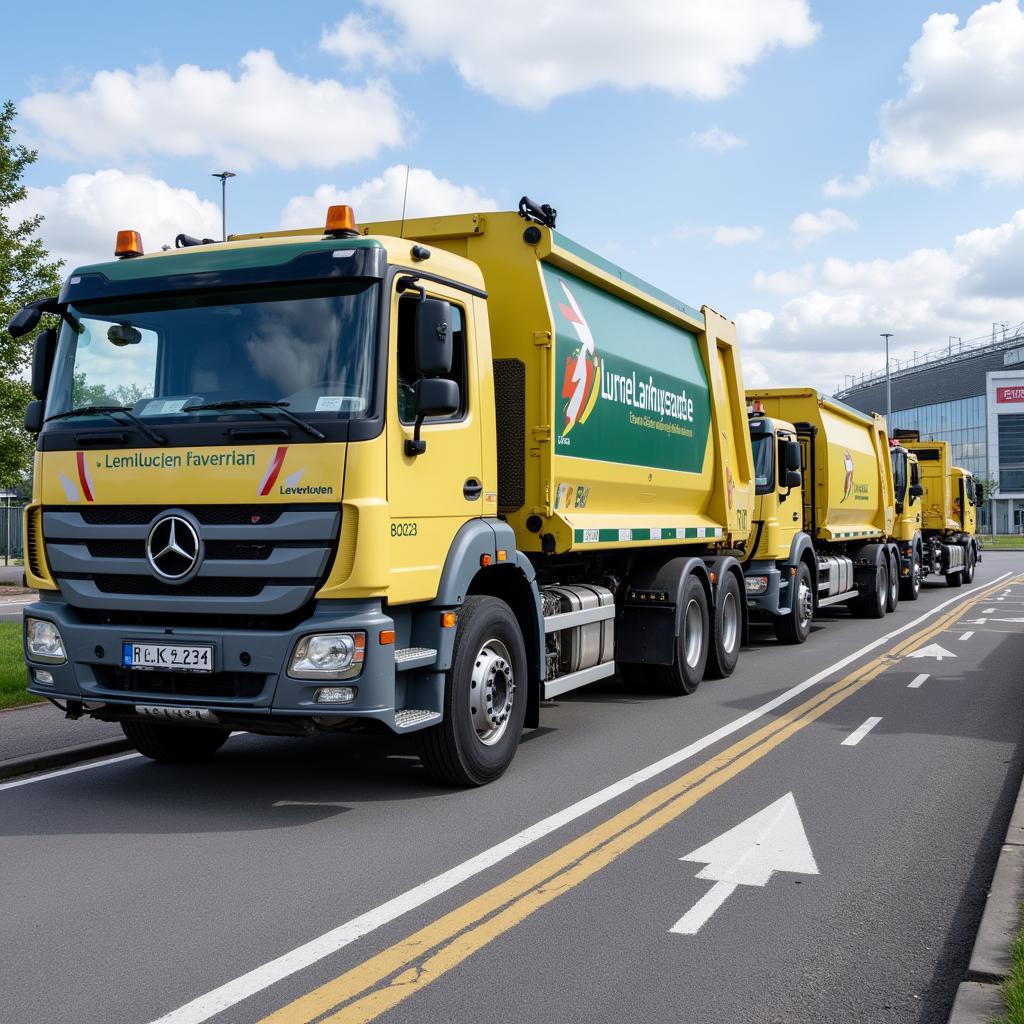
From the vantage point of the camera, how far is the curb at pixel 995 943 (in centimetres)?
367

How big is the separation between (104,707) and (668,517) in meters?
5.69

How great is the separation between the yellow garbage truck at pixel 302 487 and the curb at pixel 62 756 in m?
0.63

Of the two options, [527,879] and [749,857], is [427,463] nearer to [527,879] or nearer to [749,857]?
[527,879]

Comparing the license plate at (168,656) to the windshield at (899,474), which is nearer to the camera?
the license plate at (168,656)

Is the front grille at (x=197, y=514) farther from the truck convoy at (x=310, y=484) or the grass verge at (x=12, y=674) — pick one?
the grass verge at (x=12, y=674)

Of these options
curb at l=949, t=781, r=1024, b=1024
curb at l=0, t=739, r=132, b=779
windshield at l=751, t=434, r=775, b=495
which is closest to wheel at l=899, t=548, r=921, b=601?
windshield at l=751, t=434, r=775, b=495

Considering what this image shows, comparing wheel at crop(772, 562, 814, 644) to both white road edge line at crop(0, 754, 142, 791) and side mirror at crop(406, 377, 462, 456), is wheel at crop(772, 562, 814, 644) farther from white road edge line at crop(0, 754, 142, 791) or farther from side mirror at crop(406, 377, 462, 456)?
side mirror at crop(406, 377, 462, 456)

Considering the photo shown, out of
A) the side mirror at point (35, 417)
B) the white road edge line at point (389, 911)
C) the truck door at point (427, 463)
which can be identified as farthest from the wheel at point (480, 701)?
the side mirror at point (35, 417)

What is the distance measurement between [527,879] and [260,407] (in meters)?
2.71

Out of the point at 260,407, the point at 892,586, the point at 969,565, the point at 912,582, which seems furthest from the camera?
the point at 969,565

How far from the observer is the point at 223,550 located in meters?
6.14

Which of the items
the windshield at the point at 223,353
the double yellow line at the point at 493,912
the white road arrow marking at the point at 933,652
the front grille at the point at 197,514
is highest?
the windshield at the point at 223,353

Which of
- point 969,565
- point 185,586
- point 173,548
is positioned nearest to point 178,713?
point 185,586

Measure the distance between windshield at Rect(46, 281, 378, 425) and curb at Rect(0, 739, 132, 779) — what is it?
2.34 metres
